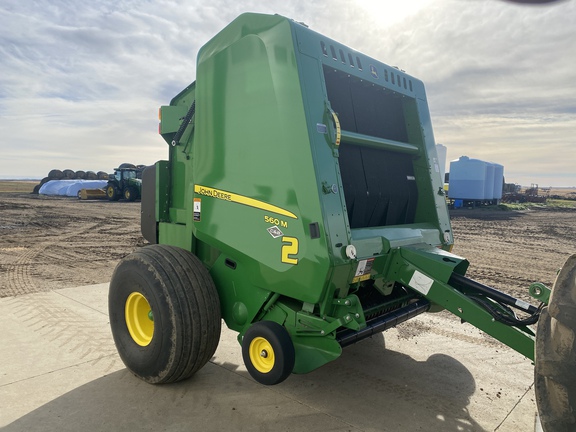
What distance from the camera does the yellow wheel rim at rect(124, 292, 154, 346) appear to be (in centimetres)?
337

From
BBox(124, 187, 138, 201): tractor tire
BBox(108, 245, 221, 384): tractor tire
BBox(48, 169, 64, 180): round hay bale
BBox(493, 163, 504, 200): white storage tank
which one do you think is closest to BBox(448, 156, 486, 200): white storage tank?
BBox(493, 163, 504, 200): white storage tank

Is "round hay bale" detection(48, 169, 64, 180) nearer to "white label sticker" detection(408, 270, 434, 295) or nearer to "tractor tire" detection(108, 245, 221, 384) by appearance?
"tractor tire" detection(108, 245, 221, 384)

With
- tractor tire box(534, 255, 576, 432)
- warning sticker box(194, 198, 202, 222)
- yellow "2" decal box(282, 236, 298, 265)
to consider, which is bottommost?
tractor tire box(534, 255, 576, 432)

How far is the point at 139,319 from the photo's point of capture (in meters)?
3.42

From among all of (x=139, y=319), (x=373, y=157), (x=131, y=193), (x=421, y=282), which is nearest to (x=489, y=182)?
(x=131, y=193)

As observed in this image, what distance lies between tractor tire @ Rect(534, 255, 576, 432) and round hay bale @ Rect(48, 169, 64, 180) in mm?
42282

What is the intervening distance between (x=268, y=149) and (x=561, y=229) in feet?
55.8

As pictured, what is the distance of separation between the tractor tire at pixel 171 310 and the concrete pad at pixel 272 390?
21cm

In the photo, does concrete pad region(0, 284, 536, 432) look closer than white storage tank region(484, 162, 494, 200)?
Yes

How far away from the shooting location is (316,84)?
2.79 m

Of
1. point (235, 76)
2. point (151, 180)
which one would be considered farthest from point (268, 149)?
point (151, 180)

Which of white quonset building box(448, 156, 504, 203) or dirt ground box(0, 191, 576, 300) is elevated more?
white quonset building box(448, 156, 504, 203)

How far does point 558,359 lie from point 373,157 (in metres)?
2.12

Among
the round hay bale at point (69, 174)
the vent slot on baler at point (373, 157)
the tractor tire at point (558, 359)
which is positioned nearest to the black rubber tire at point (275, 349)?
the vent slot on baler at point (373, 157)
